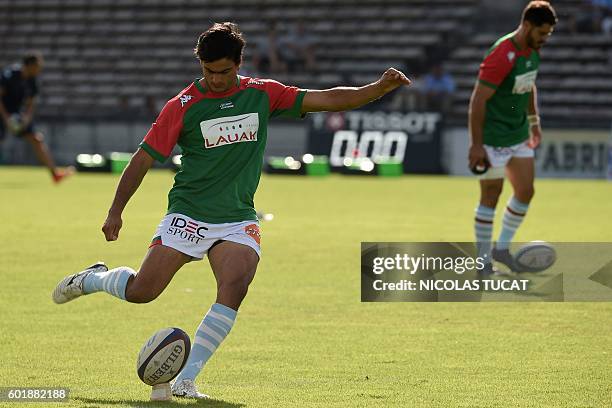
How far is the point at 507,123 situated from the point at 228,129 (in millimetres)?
4815

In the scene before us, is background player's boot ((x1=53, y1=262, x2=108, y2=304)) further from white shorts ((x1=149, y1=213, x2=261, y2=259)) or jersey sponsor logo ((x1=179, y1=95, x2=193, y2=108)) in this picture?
jersey sponsor logo ((x1=179, y1=95, x2=193, y2=108))

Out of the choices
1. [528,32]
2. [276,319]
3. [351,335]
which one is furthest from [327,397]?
[528,32]

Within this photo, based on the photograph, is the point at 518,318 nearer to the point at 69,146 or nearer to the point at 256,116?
the point at 256,116

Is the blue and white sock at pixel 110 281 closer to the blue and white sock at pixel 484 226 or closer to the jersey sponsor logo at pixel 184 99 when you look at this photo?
the jersey sponsor logo at pixel 184 99

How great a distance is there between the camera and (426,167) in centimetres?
2769

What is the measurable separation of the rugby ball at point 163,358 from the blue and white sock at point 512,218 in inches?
220

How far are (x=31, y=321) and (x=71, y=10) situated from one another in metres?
30.7

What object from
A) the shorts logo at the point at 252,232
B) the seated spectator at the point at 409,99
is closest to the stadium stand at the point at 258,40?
the seated spectator at the point at 409,99

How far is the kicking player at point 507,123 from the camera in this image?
1055 centimetres

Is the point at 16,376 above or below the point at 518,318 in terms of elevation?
above

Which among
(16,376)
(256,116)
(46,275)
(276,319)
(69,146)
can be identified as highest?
(256,116)

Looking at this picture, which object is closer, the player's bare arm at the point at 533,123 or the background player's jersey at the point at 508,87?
the background player's jersey at the point at 508,87

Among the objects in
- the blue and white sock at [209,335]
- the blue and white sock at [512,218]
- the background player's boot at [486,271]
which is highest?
the blue and white sock at [209,335]

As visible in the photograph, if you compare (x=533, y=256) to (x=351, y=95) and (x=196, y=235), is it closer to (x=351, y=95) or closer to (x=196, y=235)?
(x=351, y=95)
